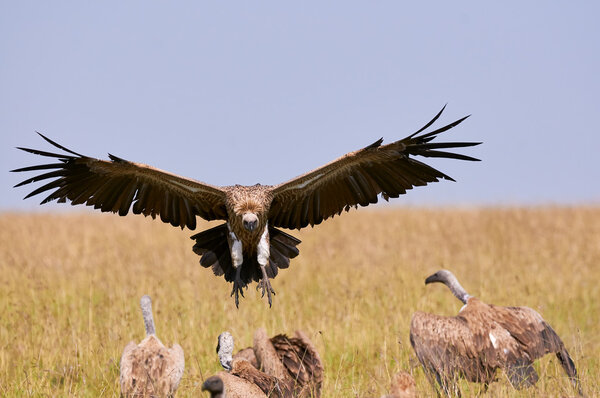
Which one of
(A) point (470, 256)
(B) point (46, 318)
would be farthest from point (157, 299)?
(A) point (470, 256)

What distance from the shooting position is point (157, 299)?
30.8ft

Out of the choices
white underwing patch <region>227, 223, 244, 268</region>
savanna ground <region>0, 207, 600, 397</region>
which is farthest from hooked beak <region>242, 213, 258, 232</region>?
savanna ground <region>0, 207, 600, 397</region>

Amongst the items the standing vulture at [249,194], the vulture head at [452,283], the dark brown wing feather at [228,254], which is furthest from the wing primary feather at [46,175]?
the vulture head at [452,283]

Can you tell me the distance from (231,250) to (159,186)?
0.94 m

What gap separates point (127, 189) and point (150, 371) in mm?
1842

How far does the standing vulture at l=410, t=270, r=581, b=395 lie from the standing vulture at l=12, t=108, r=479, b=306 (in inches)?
52.1

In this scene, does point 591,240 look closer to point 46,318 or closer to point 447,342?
point 447,342

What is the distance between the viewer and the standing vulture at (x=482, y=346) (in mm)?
6684

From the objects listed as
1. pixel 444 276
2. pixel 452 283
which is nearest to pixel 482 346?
pixel 452 283

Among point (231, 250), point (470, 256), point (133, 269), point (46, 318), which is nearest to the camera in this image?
point (231, 250)

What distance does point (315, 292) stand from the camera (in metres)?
10.7

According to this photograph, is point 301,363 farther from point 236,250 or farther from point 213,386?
point 213,386

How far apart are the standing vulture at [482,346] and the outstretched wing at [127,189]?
2327mm

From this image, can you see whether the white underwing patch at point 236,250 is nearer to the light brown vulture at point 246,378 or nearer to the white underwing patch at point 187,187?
the white underwing patch at point 187,187
